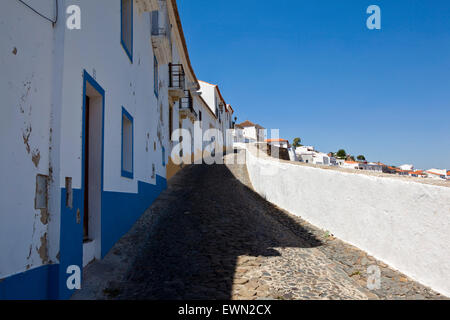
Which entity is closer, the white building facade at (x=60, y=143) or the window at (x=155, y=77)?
the white building facade at (x=60, y=143)

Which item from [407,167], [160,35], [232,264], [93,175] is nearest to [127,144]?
[93,175]

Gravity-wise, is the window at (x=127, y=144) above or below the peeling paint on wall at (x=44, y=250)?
above

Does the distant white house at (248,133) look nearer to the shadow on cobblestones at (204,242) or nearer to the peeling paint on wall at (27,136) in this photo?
the shadow on cobblestones at (204,242)

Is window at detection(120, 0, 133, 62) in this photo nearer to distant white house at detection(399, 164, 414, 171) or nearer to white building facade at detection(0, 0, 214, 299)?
white building facade at detection(0, 0, 214, 299)

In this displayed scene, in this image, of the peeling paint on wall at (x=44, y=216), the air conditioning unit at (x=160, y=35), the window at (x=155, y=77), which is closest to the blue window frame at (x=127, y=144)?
the peeling paint on wall at (x=44, y=216)

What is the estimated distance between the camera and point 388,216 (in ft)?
15.2

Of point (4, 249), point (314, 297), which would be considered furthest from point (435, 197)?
point (4, 249)

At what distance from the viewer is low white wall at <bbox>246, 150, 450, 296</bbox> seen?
380 centimetres

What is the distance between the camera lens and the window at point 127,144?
603 cm

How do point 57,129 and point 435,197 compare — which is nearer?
point 57,129

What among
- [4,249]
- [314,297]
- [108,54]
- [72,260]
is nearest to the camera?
[4,249]

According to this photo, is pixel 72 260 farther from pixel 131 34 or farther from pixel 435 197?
pixel 131 34
